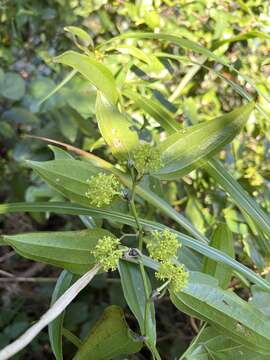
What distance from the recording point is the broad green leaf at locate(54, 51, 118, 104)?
0.61m

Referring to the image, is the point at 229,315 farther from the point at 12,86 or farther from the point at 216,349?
the point at 12,86

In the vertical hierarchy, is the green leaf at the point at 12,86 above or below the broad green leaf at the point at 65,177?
above

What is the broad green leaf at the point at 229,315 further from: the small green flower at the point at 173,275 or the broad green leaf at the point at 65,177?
the broad green leaf at the point at 65,177

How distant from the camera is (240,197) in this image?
71cm

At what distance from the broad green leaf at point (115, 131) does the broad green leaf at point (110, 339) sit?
0.53ft

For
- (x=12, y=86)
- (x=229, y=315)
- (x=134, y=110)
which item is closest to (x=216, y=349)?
(x=229, y=315)

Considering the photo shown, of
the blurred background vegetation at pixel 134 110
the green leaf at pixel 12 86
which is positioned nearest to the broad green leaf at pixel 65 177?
the blurred background vegetation at pixel 134 110

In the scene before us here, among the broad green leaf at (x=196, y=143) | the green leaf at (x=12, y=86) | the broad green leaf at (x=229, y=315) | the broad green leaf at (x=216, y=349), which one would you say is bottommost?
the broad green leaf at (x=216, y=349)

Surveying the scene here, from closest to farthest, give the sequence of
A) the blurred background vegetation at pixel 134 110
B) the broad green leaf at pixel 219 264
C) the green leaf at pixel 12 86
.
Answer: the broad green leaf at pixel 219 264
the blurred background vegetation at pixel 134 110
the green leaf at pixel 12 86

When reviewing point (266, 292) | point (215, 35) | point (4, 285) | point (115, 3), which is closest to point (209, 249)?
point (266, 292)

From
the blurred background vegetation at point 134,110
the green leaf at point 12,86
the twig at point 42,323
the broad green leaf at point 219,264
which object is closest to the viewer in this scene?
the twig at point 42,323

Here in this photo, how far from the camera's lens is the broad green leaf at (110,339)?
22.3 inches

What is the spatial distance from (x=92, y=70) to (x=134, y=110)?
18.8 inches

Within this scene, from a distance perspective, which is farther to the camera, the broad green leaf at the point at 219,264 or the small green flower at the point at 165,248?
the broad green leaf at the point at 219,264
